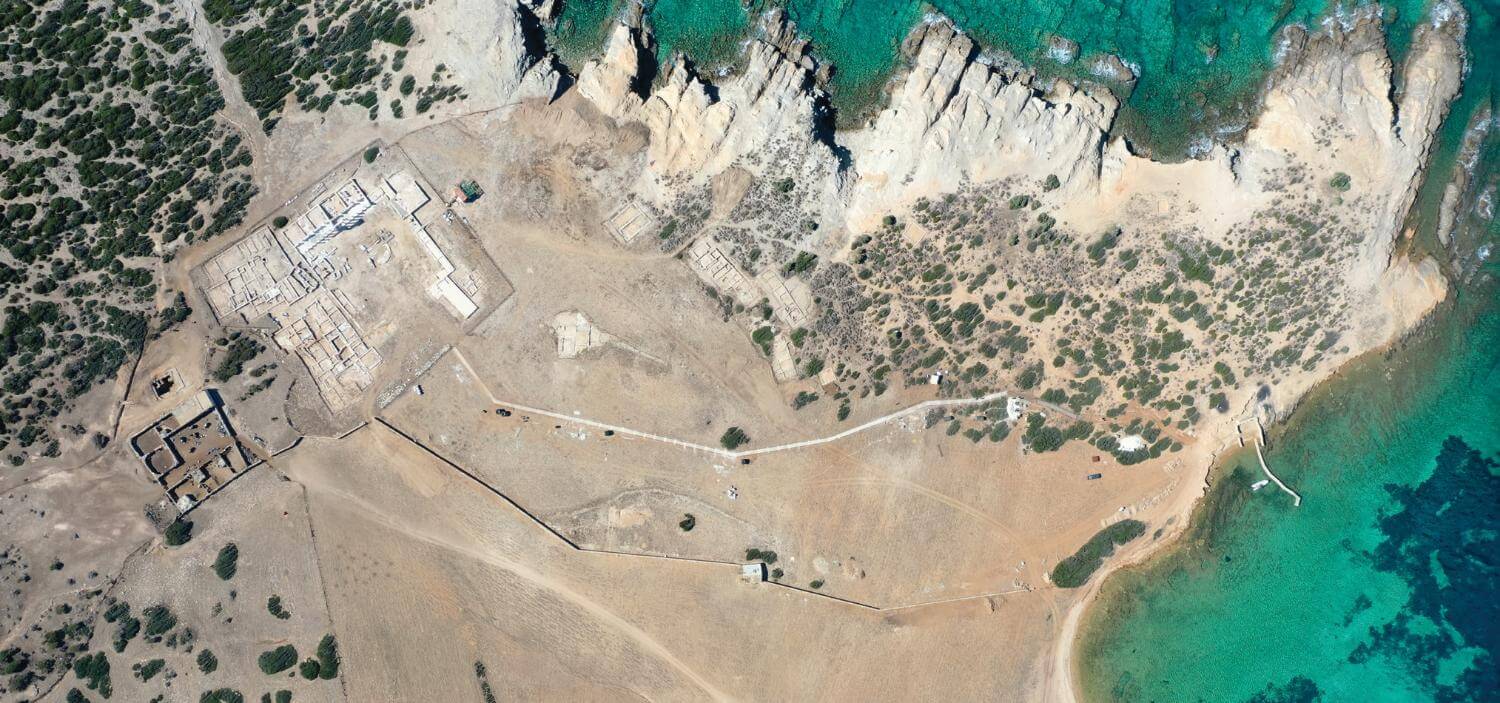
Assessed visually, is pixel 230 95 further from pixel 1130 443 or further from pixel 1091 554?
pixel 1091 554

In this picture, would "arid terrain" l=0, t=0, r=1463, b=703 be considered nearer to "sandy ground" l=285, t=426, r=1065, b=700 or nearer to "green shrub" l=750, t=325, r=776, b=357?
"sandy ground" l=285, t=426, r=1065, b=700

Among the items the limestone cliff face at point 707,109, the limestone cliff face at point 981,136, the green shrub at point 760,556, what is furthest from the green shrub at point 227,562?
the limestone cliff face at point 707,109

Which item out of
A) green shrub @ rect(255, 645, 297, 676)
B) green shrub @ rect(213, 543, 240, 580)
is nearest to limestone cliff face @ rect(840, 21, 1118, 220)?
green shrub @ rect(213, 543, 240, 580)

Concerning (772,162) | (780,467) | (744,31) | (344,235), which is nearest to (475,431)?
(344,235)

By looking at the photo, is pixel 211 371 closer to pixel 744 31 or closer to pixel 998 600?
pixel 744 31

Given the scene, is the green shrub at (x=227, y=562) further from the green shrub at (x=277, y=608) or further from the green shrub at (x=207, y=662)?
the green shrub at (x=207, y=662)

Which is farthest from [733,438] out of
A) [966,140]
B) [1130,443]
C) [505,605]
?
[1130,443]

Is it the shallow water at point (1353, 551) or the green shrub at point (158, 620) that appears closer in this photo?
the green shrub at point (158, 620)
